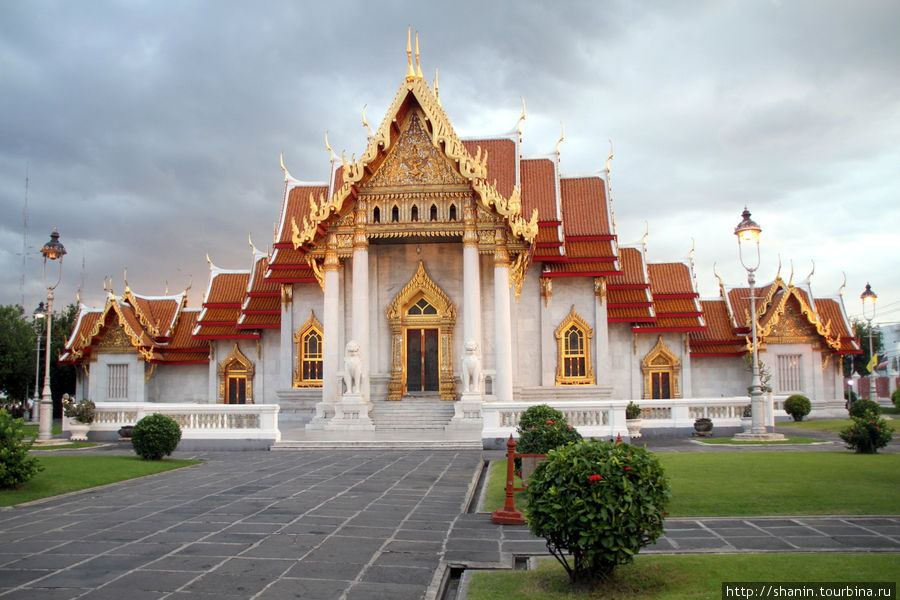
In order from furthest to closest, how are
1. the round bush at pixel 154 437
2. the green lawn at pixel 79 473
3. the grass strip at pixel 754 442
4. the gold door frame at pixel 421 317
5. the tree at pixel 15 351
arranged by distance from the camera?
the tree at pixel 15 351
the gold door frame at pixel 421 317
the grass strip at pixel 754 442
the round bush at pixel 154 437
the green lawn at pixel 79 473

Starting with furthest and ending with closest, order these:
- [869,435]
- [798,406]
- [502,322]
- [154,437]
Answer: [798,406], [502,322], [154,437], [869,435]

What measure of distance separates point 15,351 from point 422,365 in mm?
27477

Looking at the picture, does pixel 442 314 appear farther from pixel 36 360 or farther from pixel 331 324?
pixel 36 360

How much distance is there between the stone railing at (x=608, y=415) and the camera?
17.5m

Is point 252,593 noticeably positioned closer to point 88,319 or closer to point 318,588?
point 318,588

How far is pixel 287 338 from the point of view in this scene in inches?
1028

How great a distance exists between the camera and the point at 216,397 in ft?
92.6

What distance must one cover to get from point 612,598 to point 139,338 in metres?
26.7

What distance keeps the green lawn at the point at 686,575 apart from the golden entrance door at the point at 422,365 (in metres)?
17.2

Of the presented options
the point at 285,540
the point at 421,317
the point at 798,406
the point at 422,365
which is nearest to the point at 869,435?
the point at 285,540

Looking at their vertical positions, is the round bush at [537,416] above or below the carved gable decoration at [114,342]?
below

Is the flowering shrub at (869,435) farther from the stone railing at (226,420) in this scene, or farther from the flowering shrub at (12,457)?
the flowering shrub at (12,457)

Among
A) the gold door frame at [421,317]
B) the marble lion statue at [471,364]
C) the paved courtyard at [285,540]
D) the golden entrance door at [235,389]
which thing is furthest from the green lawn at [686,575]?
the golden entrance door at [235,389]

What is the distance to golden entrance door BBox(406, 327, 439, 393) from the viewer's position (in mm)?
23406
